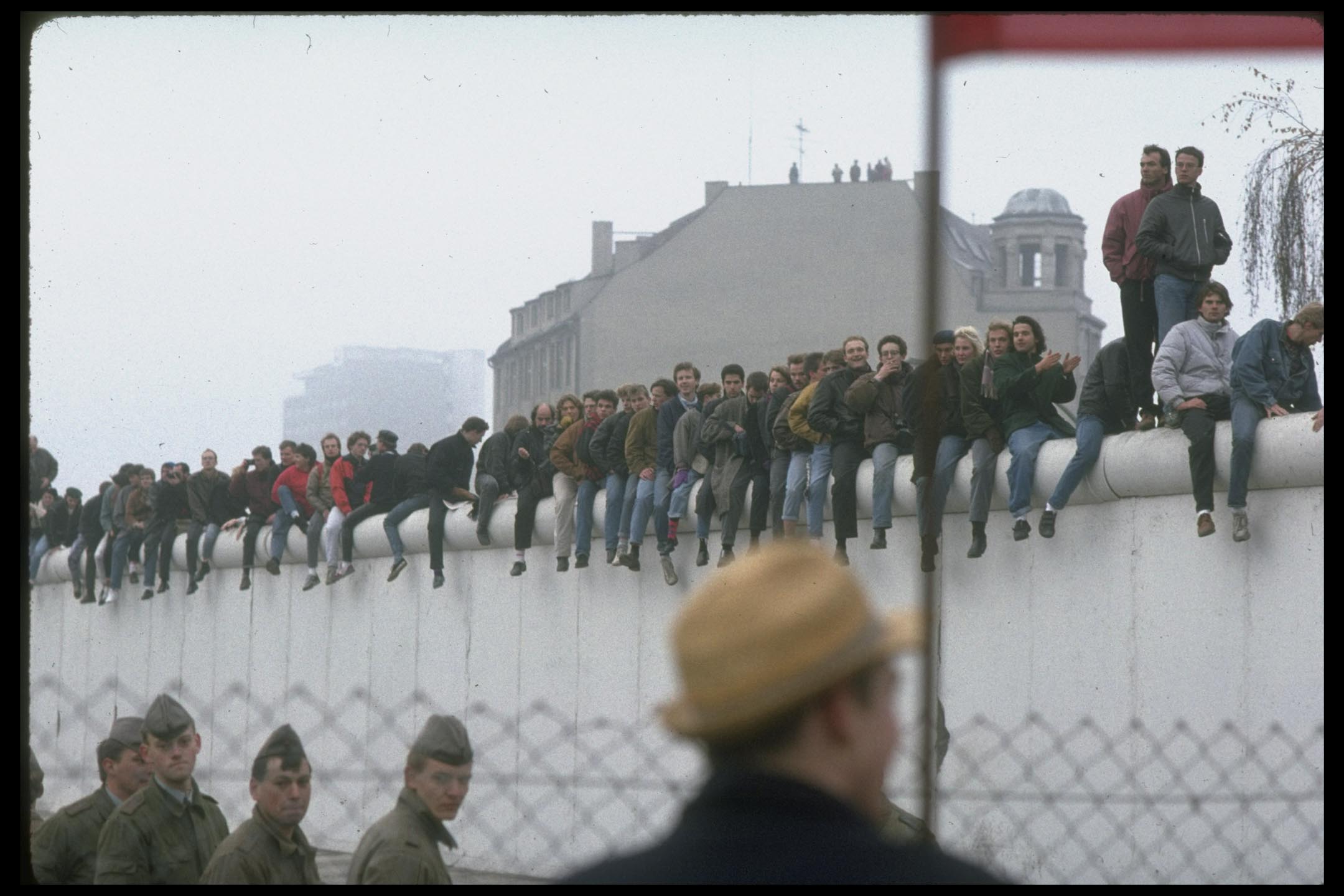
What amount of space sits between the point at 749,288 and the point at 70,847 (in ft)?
64.4

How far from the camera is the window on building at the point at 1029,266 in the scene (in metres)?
10.1

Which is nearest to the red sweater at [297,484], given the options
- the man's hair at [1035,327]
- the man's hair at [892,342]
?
the man's hair at [892,342]

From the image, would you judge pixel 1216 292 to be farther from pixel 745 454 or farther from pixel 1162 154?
pixel 745 454

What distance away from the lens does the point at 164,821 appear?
545 cm

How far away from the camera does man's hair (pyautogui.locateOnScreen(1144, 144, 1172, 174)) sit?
873cm

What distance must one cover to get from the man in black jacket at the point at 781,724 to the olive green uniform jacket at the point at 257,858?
9.62ft

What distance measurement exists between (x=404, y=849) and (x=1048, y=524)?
570cm

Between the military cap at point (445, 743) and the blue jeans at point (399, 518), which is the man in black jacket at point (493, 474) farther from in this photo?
the military cap at point (445, 743)

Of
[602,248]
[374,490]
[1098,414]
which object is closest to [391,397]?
[374,490]

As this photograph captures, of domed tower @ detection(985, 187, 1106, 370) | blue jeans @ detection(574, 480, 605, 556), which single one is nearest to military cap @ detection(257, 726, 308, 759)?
domed tower @ detection(985, 187, 1106, 370)

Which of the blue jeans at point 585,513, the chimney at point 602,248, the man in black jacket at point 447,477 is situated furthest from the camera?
the chimney at point 602,248

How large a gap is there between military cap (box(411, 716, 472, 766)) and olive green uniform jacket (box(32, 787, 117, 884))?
1.56m

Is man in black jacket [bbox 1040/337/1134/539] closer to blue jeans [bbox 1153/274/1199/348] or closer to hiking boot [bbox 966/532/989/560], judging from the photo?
blue jeans [bbox 1153/274/1199/348]
